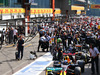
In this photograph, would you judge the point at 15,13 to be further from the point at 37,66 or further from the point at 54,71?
the point at 54,71

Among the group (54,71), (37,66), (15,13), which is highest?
(15,13)

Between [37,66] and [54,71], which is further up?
[54,71]

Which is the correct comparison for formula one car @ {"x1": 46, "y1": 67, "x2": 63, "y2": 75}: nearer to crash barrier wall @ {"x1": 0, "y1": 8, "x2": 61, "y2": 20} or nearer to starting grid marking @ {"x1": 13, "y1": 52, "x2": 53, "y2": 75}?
starting grid marking @ {"x1": 13, "y1": 52, "x2": 53, "y2": 75}

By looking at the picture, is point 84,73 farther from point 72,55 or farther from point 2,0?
point 2,0

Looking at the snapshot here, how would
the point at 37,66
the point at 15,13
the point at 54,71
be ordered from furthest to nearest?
the point at 15,13 → the point at 37,66 → the point at 54,71

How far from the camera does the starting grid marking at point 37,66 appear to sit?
14.3 m

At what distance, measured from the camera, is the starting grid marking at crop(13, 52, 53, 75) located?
14258 mm

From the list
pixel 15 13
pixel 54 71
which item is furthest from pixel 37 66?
pixel 15 13

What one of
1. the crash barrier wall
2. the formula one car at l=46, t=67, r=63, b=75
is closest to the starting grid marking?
the formula one car at l=46, t=67, r=63, b=75

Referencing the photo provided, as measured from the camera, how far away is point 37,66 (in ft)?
52.2

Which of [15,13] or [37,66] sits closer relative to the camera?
[37,66]

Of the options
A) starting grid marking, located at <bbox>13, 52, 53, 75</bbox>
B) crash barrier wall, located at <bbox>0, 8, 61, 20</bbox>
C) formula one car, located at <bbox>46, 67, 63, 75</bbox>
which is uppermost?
crash barrier wall, located at <bbox>0, 8, 61, 20</bbox>

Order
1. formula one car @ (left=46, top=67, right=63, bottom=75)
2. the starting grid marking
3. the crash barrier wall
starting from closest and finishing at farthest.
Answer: formula one car @ (left=46, top=67, right=63, bottom=75) < the starting grid marking < the crash barrier wall

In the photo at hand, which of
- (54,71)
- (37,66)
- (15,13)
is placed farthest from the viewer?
(15,13)
